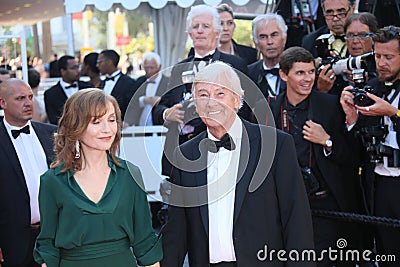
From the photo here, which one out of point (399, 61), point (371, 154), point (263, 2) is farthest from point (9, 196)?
point (263, 2)

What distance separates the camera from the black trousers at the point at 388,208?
4.81 m

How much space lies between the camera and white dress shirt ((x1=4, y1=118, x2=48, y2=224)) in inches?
200

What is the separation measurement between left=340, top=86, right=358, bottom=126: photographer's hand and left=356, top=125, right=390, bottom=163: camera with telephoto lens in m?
0.20

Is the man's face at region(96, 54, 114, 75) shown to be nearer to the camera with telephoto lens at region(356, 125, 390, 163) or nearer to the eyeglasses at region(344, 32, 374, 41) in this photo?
the eyeglasses at region(344, 32, 374, 41)

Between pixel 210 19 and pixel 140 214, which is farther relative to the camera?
pixel 210 19

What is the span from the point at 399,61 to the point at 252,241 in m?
1.93

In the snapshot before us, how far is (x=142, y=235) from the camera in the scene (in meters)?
3.70

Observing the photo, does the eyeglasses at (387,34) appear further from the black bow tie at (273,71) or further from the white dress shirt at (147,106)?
the white dress shirt at (147,106)

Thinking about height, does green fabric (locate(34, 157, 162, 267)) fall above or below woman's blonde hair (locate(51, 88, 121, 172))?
below

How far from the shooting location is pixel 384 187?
16.0ft

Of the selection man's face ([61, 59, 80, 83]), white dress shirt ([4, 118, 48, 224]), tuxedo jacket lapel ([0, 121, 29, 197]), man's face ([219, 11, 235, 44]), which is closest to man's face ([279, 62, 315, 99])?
man's face ([219, 11, 235, 44])

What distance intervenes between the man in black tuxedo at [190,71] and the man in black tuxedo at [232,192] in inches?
44.8

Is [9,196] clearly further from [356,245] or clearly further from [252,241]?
[356,245]

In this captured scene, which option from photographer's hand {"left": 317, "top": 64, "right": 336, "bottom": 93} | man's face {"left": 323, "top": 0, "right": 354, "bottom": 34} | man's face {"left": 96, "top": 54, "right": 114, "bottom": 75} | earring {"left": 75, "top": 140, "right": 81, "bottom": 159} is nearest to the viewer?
earring {"left": 75, "top": 140, "right": 81, "bottom": 159}
